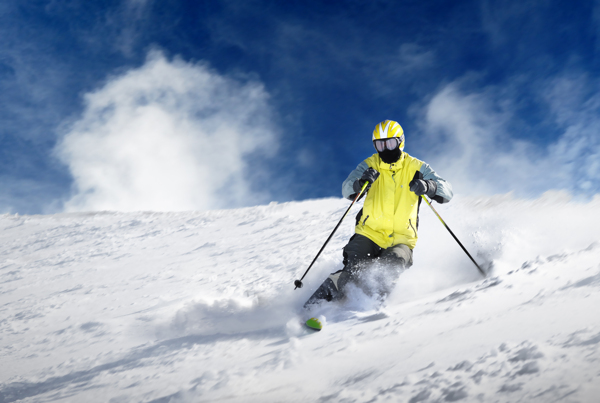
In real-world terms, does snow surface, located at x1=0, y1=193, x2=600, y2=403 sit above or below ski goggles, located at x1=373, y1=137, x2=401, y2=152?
below

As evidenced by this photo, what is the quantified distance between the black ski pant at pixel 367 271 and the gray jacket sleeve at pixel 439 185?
0.77 metres

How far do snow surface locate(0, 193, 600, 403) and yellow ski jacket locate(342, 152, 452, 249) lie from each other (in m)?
0.68

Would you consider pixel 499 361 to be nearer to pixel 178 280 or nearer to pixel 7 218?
pixel 178 280

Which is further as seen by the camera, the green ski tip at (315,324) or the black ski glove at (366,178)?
the black ski glove at (366,178)

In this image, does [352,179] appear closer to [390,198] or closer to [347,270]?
[390,198]

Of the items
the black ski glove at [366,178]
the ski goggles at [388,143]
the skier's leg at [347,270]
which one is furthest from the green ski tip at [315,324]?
the ski goggles at [388,143]

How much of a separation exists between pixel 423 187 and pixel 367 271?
122 cm

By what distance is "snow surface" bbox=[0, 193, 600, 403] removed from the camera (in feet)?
6.62

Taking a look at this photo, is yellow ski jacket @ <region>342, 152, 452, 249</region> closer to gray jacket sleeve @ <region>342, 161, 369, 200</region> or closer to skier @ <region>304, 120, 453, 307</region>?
skier @ <region>304, 120, 453, 307</region>

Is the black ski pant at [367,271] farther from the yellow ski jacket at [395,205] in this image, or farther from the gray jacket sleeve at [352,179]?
the gray jacket sleeve at [352,179]

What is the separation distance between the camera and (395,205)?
473 centimetres

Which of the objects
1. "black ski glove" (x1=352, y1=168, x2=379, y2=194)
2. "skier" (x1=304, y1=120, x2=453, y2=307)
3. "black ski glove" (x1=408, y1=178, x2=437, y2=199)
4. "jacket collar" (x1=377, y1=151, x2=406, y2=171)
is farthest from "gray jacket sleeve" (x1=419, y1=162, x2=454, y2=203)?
"black ski glove" (x1=352, y1=168, x2=379, y2=194)

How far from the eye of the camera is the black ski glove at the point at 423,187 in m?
4.40

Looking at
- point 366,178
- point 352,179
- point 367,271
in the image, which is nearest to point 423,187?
point 366,178
